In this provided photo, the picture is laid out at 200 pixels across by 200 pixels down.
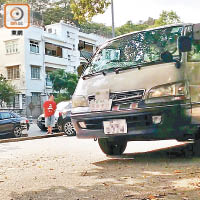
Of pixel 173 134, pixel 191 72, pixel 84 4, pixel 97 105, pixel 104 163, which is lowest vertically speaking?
pixel 104 163

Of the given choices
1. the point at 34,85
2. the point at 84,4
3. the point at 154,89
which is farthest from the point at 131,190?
the point at 34,85

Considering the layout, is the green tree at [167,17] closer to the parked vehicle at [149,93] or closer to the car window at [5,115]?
the car window at [5,115]

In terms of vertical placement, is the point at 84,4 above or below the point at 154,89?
above

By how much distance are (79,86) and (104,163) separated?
4.68ft

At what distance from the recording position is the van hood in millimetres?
6465

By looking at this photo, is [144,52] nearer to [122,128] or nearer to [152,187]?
[122,128]

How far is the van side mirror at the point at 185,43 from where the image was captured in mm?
6470

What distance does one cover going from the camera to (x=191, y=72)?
21.8 feet

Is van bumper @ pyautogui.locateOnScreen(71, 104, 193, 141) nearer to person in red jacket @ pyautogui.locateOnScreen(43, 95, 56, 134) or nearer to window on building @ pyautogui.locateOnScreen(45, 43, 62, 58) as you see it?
person in red jacket @ pyautogui.locateOnScreen(43, 95, 56, 134)

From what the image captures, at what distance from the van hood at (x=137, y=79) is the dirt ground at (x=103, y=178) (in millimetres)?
1266

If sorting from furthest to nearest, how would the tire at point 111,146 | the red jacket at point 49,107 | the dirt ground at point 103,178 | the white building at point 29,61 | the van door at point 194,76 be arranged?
the white building at point 29,61, the red jacket at point 49,107, the tire at point 111,146, the van door at point 194,76, the dirt ground at point 103,178

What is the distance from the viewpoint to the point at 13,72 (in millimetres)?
42594

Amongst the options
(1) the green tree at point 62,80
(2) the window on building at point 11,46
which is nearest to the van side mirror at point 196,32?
(1) the green tree at point 62,80

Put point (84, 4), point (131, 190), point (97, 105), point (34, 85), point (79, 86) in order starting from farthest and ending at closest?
point (34, 85)
point (84, 4)
point (79, 86)
point (97, 105)
point (131, 190)
